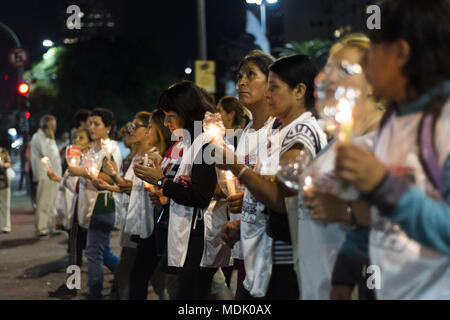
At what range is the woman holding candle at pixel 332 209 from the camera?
6.81 feet

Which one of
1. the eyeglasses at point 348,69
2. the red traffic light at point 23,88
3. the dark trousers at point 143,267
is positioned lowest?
the dark trousers at point 143,267

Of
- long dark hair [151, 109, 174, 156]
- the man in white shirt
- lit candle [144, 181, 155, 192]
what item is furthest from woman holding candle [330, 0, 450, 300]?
the man in white shirt

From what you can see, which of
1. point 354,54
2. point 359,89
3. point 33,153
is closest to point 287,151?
point 354,54

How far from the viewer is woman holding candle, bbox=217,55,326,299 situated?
301cm

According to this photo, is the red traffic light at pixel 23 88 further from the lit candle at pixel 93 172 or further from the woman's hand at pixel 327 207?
the woman's hand at pixel 327 207

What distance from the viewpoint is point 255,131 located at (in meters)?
4.27

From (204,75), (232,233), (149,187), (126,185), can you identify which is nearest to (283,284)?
(232,233)

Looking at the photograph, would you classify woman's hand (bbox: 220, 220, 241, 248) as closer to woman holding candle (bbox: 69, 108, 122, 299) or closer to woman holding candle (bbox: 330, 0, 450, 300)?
woman holding candle (bbox: 330, 0, 450, 300)

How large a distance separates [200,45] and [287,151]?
1237cm

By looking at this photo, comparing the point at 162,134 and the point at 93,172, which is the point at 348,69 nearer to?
the point at 162,134

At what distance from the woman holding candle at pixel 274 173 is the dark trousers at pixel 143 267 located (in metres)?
2.00

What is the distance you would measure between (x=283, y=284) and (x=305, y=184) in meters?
1.03

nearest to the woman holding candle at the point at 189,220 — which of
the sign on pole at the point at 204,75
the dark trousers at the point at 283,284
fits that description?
the dark trousers at the point at 283,284

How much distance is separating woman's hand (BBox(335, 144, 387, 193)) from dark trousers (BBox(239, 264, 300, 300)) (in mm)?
1543
